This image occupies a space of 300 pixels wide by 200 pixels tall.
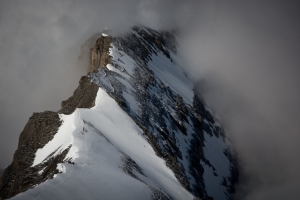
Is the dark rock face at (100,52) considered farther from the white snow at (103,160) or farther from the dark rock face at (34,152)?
the white snow at (103,160)

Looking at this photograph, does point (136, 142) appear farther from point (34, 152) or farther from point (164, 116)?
point (164, 116)

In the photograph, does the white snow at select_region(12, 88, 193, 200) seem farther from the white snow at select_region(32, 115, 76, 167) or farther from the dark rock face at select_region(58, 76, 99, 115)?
the dark rock face at select_region(58, 76, 99, 115)

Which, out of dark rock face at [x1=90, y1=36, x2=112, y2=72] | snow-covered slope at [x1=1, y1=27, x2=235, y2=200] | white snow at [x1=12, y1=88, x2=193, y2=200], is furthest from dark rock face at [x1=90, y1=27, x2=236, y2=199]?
white snow at [x1=12, y1=88, x2=193, y2=200]

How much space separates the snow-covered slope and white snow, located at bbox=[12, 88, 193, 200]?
51mm

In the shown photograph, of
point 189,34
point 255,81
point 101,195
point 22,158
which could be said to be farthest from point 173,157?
point 189,34

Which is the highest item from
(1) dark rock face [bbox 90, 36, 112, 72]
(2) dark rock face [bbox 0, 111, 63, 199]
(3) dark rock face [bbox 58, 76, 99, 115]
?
(1) dark rock face [bbox 90, 36, 112, 72]

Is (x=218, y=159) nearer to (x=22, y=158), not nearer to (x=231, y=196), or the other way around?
(x=231, y=196)

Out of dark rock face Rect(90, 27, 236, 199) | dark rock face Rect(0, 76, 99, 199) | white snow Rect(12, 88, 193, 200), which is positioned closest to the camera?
white snow Rect(12, 88, 193, 200)

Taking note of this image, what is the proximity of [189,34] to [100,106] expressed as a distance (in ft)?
278

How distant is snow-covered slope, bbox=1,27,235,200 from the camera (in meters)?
25.1

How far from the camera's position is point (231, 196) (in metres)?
55.0

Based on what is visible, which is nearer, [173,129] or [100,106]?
[100,106]

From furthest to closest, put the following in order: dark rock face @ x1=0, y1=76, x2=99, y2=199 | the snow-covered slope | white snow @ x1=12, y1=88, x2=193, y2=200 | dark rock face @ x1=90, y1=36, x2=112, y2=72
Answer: dark rock face @ x1=90, y1=36, x2=112, y2=72 → dark rock face @ x1=0, y1=76, x2=99, y2=199 → the snow-covered slope → white snow @ x1=12, y1=88, x2=193, y2=200

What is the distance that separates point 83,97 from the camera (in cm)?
4334
